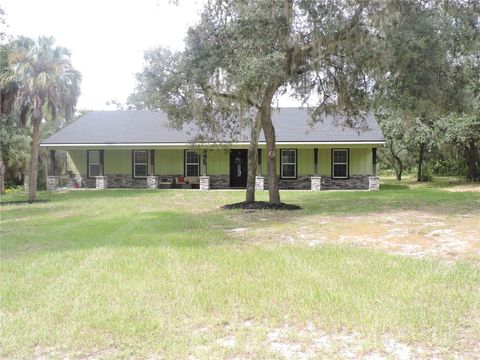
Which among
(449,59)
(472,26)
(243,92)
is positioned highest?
(472,26)

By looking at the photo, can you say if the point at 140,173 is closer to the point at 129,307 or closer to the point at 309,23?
the point at 309,23

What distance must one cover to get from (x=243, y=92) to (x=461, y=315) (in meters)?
7.97

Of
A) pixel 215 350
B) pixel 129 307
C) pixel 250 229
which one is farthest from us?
pixel 250 229

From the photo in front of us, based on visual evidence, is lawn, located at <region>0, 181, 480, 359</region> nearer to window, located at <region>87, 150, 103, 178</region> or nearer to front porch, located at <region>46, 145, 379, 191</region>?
front porch, located at <region>46, 145, 379, 191</region>

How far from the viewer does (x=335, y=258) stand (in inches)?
240

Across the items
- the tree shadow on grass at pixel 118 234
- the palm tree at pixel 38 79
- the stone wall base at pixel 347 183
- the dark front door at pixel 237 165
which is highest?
the palm tree at pixel 38 79

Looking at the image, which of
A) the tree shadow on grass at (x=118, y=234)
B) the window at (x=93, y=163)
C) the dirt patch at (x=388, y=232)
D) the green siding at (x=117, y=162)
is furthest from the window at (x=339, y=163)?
the window at (x=93, y=163)

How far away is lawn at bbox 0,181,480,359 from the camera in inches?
133

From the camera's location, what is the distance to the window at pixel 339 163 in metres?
22.5

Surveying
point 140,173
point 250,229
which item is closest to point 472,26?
point 250,229

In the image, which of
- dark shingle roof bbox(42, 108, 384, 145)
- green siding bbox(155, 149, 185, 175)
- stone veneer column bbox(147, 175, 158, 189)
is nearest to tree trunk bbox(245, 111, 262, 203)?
dark shingle roof bbox(42, 108, 384, 145)

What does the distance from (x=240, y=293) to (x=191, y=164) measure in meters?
19.4

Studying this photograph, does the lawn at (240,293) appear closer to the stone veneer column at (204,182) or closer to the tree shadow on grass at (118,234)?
the tree shadow on grass at (118,234)

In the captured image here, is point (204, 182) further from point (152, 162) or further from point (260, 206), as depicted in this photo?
point (260, 206)
